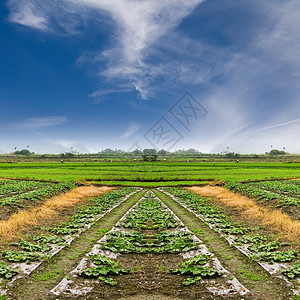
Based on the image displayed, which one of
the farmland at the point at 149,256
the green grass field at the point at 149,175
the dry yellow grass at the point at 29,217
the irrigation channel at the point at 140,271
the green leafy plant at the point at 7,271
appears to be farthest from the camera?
the green grass field at the point at 149,175

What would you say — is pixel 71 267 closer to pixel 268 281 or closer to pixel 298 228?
pixel 268 281

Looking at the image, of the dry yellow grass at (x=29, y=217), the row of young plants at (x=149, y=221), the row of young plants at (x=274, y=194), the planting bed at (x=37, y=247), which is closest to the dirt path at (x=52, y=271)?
the planting bed at (x=37, y=247)

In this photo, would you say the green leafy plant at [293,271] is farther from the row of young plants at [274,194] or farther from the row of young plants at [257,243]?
the row of young plants at [274,194]

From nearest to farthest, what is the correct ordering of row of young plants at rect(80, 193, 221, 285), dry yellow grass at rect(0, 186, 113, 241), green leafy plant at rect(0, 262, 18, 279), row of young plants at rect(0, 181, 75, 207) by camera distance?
green leafy plant at rect(0, 262, 18, 279)
row of young plants at rect(80, 193, 221, 285)
dry yellow grass at rect(0, 186, 113, 241)
row of young plants at rect(0, 181, 75, 207)

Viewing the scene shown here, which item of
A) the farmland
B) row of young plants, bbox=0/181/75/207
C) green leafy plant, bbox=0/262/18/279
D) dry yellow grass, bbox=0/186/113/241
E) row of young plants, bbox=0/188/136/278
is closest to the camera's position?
the farmland

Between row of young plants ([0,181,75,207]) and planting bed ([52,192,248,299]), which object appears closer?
planting bed ([52,192,248,299])

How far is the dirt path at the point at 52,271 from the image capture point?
5.21 meters

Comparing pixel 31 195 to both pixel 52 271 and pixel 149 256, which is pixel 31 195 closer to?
pixel 52 271

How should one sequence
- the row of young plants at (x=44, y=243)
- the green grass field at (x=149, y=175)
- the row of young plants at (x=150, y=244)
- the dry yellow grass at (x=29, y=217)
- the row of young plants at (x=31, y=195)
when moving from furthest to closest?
1. the green grass field at (x=149, y=175)
2. the row of young plants at (x=31, y=195)
3. the dry yellow grass at (x=29, y=217)
4. the row of young plants at (x=44, y=243)
5. the row of young plants at (x=150, y=244)

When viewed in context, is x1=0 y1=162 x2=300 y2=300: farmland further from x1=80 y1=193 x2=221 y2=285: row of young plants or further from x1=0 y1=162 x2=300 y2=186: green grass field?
x1=0 y1=162 x2=300 y2=186: green grass field

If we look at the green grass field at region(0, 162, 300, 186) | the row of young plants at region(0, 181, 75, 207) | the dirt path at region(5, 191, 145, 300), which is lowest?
the dirt path at region(5, 191, 145, 300)

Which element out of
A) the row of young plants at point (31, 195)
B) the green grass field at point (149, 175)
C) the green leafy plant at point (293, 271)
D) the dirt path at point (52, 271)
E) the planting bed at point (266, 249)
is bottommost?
the dirt path at point (52, 271)

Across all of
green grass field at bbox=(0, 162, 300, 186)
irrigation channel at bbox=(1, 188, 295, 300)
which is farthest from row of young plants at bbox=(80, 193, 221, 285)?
green grass field at bbox=(0, 162, 300, 186)

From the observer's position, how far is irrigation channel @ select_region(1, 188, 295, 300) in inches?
205
